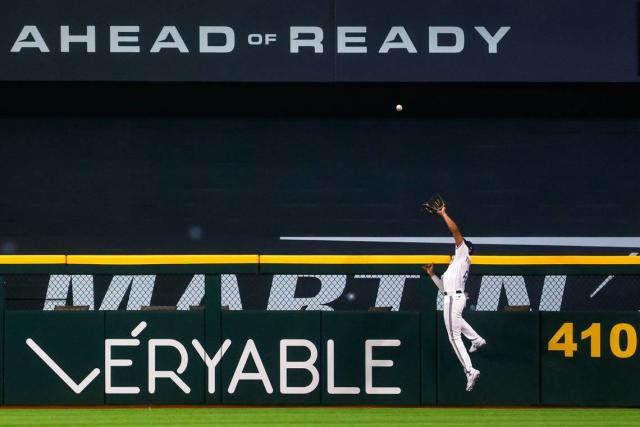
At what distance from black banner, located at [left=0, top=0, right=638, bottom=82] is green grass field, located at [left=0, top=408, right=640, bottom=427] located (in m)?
5.56

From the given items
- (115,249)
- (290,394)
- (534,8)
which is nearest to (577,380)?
(290,394)

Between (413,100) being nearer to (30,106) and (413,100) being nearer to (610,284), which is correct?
(610,284)

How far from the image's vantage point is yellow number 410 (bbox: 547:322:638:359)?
14148 millimetres

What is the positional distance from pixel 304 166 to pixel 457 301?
4.98 meters

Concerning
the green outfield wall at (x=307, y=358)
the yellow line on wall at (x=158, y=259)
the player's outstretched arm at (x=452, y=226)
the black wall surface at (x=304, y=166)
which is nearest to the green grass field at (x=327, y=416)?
the green outfield wall at (x=307, y=358)

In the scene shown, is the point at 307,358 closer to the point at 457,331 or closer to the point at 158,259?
the point at 457,331

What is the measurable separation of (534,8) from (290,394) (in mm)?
6979

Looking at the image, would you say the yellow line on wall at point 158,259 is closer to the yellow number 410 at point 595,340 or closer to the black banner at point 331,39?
the black banner at point 331,39

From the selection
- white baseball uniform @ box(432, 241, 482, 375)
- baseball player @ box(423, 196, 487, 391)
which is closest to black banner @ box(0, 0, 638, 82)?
baseball player @ box(423, 196, 487, 391)

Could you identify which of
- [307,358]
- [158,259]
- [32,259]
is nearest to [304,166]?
[158,259]

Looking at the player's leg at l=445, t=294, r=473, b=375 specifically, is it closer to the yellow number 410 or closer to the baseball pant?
the baseball pant

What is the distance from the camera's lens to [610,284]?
1800cm

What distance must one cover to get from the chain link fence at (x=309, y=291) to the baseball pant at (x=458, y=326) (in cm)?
370

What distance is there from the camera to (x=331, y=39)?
17719 mm
